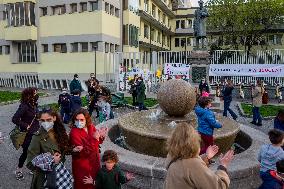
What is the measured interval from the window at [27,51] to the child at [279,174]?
30.2 metres

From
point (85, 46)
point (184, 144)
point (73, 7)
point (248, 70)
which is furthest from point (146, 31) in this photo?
point (184, 144)

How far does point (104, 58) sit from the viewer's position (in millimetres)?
29812

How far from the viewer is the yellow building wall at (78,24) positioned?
2953 centimetres

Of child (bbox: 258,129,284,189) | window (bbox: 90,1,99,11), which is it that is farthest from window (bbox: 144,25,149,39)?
child (bbox: 258,129,284,189)

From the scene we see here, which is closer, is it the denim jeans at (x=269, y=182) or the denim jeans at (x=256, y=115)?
the denim jeans at (x=269, y=182)

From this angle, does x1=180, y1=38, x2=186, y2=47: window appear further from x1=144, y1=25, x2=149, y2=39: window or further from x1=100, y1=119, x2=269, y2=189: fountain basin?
x1=100, y1=119, x2=269, y2=189: fountain basin

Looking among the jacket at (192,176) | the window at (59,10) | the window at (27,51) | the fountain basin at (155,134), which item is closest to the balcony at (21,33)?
the window at (27,51)

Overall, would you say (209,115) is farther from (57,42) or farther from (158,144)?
(57,42)

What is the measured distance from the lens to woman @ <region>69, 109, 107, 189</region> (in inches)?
218

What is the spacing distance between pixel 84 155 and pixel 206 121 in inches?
100.0

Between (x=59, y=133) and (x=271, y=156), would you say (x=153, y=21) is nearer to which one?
(x=271, y=156)

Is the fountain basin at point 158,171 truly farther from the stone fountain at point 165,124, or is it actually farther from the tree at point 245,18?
the tree at point 245,18

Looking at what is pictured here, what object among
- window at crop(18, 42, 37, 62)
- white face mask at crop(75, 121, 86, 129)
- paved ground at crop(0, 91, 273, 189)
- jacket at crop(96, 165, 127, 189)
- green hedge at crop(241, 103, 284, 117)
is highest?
window at crop(18, 42, 37, 62)

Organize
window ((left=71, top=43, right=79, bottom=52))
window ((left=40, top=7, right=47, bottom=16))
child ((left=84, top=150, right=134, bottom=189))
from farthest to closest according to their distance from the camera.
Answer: window ((left=40, top=7, right=47, bottom=16)), window ((left=71, top=43, right=79, bottom=52)), child ((left=84, top=150, right=134, bottom=189))
